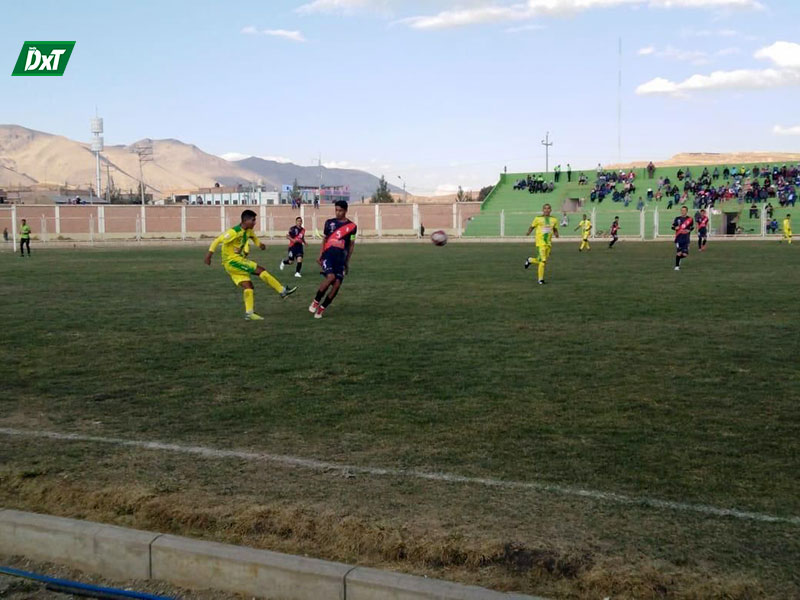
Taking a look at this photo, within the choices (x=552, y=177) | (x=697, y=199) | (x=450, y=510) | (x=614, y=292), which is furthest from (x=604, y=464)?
(x=552, y=177)

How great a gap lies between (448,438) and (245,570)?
8.62 ft

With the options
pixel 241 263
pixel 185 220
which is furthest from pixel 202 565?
pixel 185 220

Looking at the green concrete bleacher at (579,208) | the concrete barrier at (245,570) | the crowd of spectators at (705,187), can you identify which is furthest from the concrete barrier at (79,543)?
the crowd of spectators at (705,187)

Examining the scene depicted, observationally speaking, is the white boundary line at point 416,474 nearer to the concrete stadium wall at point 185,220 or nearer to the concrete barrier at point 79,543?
the concrete barrier at point 79,543

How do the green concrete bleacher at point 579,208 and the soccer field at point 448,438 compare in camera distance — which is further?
the green concrete bleacher at point 579,208

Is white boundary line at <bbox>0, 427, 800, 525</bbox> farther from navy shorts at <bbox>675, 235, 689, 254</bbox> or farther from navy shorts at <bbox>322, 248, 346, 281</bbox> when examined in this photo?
navy shorts at <bbox>675, 235, 689, 254</bbox>

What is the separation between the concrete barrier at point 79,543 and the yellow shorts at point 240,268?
9.62 metres

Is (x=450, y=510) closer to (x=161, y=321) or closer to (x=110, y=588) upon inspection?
(x=110, y=588)

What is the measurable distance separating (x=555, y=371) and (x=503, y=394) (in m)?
1.38

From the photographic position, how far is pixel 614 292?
18469 mm

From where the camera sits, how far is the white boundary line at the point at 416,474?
16.0 feet

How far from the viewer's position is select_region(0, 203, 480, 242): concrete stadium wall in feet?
224

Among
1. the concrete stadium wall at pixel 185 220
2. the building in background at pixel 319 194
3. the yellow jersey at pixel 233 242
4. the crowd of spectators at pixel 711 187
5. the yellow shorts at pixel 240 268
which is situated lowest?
the yellow shorts at pixel 240 268

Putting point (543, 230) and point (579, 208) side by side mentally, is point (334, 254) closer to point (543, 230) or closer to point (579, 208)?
point (543, 230)
